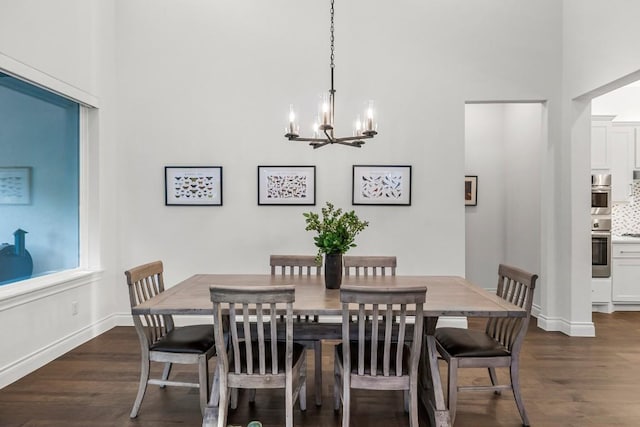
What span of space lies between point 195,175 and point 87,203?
43.3 inches

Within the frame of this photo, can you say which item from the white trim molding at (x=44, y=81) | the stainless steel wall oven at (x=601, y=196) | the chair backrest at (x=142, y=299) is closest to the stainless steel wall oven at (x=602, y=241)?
the stainless steel wall oven at (x=601, y=196)

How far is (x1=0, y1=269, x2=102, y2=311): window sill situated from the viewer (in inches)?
114

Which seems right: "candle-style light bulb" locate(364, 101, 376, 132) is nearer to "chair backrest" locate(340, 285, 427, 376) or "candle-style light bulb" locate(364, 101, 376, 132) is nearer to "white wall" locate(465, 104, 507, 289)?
"chair backrest" locate(340, 285, 427, 376)

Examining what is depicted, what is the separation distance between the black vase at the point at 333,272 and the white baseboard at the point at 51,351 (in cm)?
245

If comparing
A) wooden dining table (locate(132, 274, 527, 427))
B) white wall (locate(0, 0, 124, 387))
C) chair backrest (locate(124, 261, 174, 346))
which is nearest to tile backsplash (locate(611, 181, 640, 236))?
wooden dining table (locate(132, 274, 527, 427))

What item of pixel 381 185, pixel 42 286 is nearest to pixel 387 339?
pixel 381 185

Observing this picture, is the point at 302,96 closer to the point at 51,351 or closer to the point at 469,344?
the point at 469,344

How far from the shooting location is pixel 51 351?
132 inches

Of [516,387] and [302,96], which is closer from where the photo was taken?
[516,387]

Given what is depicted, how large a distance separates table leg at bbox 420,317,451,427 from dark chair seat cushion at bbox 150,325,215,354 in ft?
4.44

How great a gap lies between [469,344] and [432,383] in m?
0.33

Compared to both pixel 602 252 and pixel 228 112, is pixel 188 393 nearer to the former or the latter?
pixel 228 112

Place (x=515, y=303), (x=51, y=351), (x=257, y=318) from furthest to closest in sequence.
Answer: (x=51, y=351) < (x=515, y=303) < (x=257, y=318)

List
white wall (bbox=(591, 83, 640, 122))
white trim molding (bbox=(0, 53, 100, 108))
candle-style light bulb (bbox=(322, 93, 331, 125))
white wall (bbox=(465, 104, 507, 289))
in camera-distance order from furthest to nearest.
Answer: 1. white wall (bbox=(465, 104, 507, 289))
2. white wall (bbox=(591, 83, 640, 122))
3. white trim molding (bbox=(0, 53, 100, 108))
4. candle-style light bulb (bbox=(322, 93, 331, 125))
